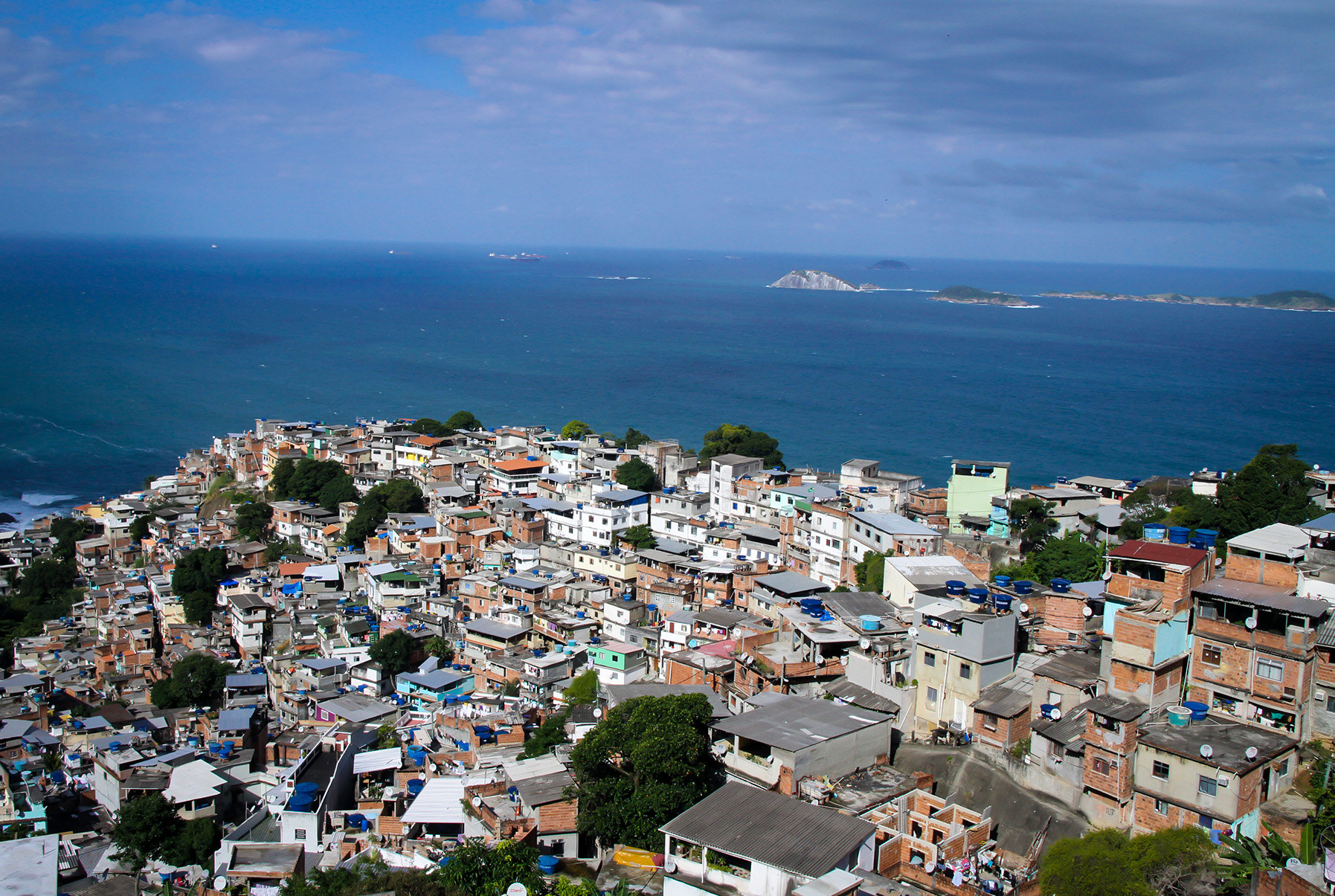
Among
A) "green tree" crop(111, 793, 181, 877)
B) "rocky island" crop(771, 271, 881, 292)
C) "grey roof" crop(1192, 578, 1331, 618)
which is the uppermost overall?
"rocky island" crop(771, 271, 881, 292)

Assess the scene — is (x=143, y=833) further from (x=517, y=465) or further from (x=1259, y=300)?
(x=1259, y=300)

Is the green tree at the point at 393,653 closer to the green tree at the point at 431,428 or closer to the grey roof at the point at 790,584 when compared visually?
the grey roof at the point at 790,584

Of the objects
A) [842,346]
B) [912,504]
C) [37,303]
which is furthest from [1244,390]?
[37,303]

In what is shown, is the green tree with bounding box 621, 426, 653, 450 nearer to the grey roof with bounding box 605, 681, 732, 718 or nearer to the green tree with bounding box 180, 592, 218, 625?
the green tree with bounding box 180, 592, 218, 625

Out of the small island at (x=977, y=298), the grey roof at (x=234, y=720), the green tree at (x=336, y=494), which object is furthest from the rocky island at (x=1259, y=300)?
the grey roof at (x=234, y=720)

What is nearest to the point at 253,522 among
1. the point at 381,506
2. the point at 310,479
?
the point at 310,479

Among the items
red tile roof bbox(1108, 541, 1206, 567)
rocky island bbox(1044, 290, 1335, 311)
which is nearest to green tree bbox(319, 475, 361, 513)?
red tile roof bbox(1108, 541, 1206, 567)
